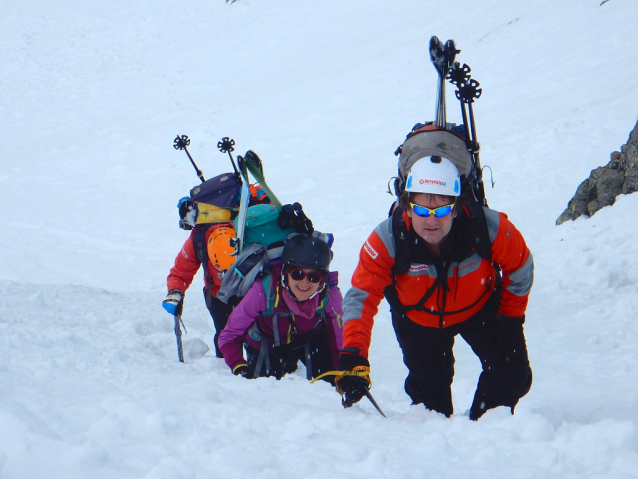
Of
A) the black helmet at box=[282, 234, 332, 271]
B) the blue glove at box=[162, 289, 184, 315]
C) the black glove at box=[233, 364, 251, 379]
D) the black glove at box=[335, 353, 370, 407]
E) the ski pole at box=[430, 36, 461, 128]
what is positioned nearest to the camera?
the black glove at box=[335, 353, 370, 407]

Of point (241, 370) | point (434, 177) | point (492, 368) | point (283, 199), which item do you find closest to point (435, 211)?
point (434, 177)

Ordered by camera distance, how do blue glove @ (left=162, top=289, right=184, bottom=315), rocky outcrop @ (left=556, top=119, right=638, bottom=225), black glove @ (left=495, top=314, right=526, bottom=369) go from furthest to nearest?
1. rocky outcrop @ (left=556, top=119, right=638, bottom=225)
2. blue glove @ (left=162, top=289, right=184, bottom=315)
3. black glove @ (left=495, top=314, right=526, bottom=369)

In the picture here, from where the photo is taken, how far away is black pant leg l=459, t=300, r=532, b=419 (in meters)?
3.39

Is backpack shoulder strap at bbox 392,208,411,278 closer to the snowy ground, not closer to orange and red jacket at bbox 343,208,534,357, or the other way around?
orange and red jacket at bbox 343,208,534,357

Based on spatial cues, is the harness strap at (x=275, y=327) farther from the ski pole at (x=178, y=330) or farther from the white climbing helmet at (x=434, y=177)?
the white climbing helmet at (x=434, y=177)

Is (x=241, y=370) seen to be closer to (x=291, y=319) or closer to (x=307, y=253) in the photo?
(x=291, y=319)

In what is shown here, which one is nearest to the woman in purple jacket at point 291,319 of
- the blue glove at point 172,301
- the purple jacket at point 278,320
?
the purple jacket at point 278,320

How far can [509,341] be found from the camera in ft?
10.9

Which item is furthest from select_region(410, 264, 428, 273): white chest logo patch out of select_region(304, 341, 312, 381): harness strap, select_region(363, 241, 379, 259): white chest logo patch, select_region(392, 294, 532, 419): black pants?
select_region(304, 341, 312, 381): harness strap

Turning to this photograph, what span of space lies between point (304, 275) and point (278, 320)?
0.55m

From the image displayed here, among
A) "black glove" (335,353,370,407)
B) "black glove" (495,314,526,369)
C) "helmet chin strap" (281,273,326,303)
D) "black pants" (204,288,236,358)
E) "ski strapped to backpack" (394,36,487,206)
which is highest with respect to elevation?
"ski strapped to backpack" (394,36,487,206)

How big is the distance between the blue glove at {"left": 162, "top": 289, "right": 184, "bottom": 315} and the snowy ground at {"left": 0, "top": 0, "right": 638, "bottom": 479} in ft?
1.46

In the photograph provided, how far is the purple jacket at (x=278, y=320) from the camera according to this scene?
4.04 meters

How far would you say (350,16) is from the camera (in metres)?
25.8
